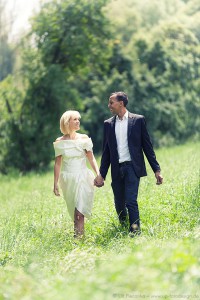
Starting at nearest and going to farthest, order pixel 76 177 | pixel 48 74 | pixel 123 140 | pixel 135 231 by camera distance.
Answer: pixel 135 231 → pixel 123 140 → pixel 76 177 → pixel 48 74

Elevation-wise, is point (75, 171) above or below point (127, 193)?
above

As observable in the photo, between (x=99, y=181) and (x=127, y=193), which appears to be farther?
(x=99, y=181)

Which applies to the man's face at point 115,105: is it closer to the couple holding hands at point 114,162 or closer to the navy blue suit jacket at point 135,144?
the couple holding hands at point 114,162

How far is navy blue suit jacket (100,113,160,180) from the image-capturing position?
9383 mm

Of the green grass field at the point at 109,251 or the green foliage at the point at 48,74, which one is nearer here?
the green grass field at the point at 109,251

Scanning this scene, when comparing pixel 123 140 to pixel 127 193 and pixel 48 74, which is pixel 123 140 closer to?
pixel 127 193

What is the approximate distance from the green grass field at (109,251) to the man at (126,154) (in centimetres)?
35

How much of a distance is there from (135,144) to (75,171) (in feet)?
3.47

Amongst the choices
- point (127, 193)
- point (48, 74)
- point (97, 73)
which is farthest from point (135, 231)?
point (97, 73)

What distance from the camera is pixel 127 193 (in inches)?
369

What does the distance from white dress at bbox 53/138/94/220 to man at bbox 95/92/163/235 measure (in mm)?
475

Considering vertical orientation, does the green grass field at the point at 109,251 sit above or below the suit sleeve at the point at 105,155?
below

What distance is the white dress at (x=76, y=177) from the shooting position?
9.87 metres

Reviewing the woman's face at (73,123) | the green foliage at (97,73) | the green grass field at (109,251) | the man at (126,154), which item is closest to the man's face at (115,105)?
the man at (126,154)
